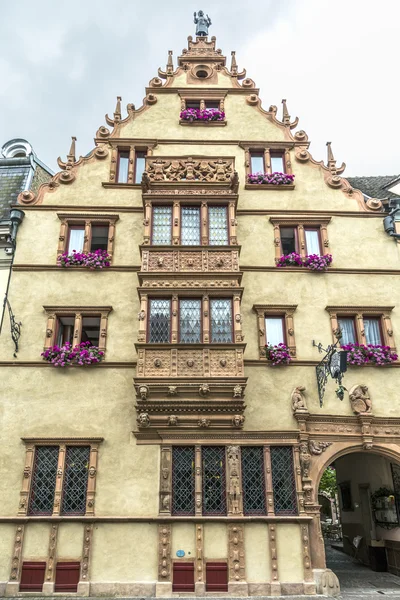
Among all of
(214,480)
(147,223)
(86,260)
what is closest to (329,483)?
(214,480)

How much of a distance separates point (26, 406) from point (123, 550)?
534 cm

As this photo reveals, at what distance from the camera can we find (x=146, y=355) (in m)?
15.9

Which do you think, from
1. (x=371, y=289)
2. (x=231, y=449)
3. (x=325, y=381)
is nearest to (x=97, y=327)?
(x=231, y=449)

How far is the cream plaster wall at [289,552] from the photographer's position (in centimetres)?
1445

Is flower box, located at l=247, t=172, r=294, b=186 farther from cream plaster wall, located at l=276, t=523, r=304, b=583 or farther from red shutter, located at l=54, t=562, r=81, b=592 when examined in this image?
red shutter, located at l=54, t=562, r=81, b=592

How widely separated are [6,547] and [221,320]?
933 cm

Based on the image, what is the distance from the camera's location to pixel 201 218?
18094mm

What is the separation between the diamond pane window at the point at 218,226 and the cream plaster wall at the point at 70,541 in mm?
10105

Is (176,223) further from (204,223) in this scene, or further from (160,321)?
(160,321)

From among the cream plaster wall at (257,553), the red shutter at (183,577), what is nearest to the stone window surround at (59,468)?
the red shutter at (183,577)

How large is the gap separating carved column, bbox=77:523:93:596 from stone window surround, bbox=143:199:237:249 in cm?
930

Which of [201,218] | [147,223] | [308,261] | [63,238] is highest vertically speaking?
[201,218]

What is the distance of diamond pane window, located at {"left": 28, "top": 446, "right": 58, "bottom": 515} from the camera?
49.5ft

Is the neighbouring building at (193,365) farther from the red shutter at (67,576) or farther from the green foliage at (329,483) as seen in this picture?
the green foliage at (329,483)
